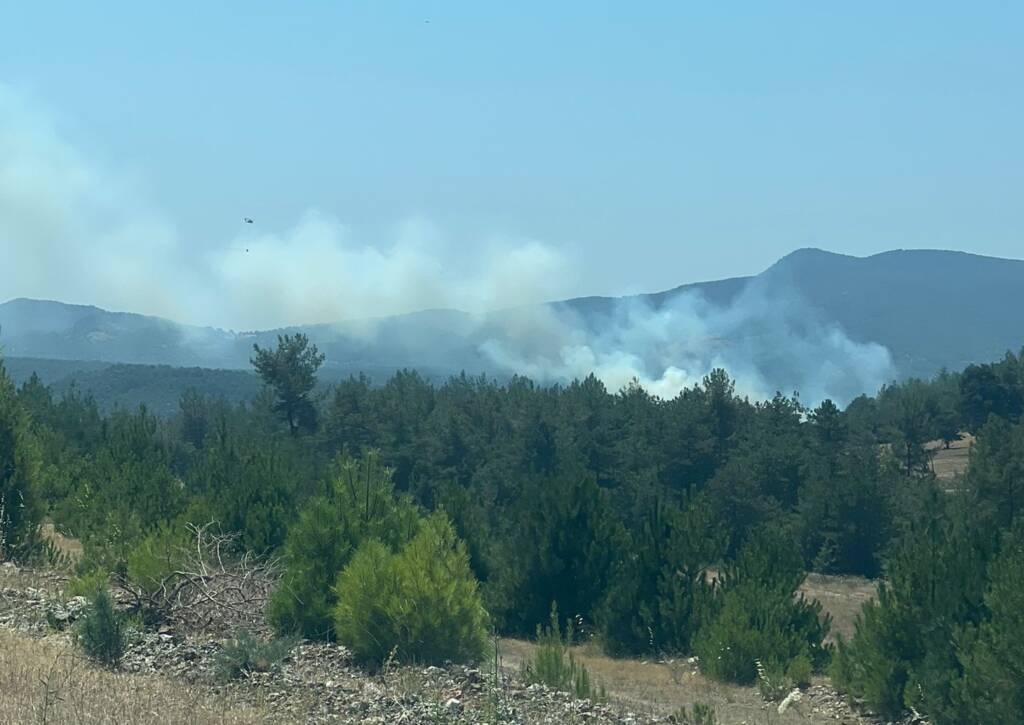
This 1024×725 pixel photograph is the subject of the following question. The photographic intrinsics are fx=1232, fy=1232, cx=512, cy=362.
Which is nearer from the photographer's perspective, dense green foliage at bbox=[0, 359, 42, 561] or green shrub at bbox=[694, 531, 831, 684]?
dense green foliage at bbox=[0, 359, 42, 561]

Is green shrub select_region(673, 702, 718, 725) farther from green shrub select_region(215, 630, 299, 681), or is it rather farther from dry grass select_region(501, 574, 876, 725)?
green shrub select_region(215, 630, 299, 681)

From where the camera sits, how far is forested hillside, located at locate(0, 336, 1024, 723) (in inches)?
562

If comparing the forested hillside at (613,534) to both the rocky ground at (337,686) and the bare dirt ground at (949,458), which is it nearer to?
the rocky ground at (337,686)

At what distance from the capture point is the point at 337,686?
10.7 m

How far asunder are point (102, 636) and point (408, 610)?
2.98 m

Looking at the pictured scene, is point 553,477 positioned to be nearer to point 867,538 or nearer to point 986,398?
point 867,538

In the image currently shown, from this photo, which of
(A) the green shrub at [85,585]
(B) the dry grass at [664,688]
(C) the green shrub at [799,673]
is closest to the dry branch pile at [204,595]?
(A) the green shrub at [85,585]

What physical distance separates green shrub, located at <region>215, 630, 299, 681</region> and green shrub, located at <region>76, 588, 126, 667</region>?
3.10ft

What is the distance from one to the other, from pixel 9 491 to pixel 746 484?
34.5m

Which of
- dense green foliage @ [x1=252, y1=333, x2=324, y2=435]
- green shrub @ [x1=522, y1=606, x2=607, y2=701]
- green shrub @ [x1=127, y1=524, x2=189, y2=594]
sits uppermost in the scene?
dense green foliage @ [x1=252, y1=333, x2=324, y2=435]

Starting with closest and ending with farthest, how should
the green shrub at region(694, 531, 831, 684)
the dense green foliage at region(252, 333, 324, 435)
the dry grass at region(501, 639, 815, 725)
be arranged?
the dry grass at region(501, 639, 815, 725)
the green shrub at region(694, 531, 831, 684)
the dense green foliage at region(252, 333, 324, 435)

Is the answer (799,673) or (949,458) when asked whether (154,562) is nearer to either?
(799,673)

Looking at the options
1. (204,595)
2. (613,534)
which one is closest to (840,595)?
(613,534)

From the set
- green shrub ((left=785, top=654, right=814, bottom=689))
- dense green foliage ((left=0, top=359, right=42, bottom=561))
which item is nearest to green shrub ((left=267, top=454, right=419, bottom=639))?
dense green foliage ((left=0, top=359, right=42, bottom=561))
